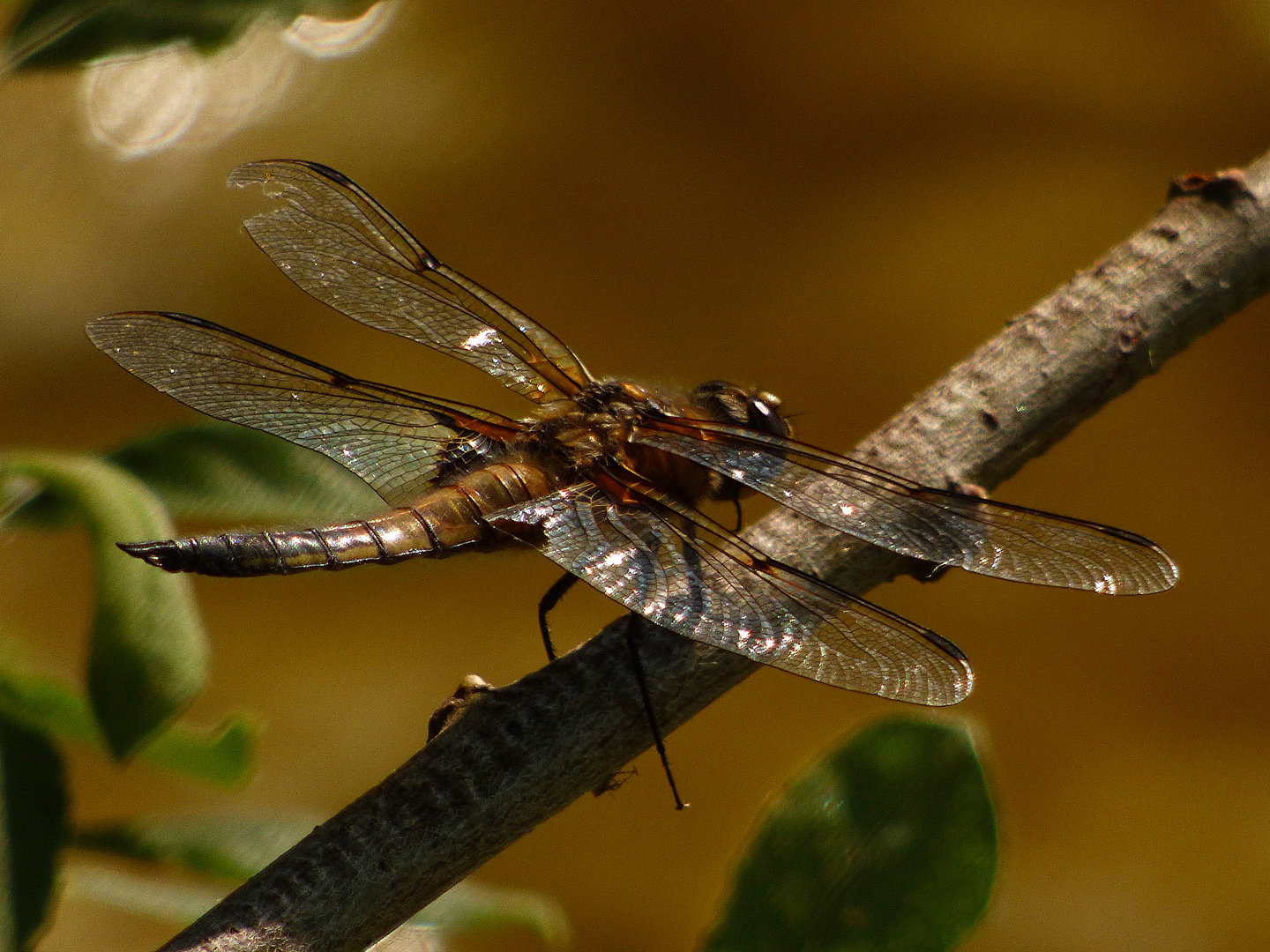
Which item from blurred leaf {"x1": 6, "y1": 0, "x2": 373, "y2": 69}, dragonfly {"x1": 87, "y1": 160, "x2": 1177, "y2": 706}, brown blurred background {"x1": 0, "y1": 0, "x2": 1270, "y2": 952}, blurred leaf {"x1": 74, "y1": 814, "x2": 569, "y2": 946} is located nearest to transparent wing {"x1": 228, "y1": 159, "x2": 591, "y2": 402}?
dragonfly {"x1": 87, "y1": 160, "x2": 1177, "y2": 706}

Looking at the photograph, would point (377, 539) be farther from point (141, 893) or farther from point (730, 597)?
point (141, 893)

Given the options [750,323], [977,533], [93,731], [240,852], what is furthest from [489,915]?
[750,323]

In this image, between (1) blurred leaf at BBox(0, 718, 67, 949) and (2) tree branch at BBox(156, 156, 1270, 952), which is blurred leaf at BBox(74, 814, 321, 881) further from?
(2) tree branch at BBox(156, 156, 1270, 952)

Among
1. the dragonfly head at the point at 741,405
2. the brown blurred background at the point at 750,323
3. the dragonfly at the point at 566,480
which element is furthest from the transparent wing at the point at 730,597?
the brown blurred background at the point at 750,323

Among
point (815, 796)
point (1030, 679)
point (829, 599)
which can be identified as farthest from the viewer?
point (1030, 679)

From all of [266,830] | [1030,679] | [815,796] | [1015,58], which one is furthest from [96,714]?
[1015,58]

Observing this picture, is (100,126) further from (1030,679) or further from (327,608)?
(1030,679)

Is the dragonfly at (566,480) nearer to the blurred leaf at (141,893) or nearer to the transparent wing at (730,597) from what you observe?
the transparent wing at (730,597)
